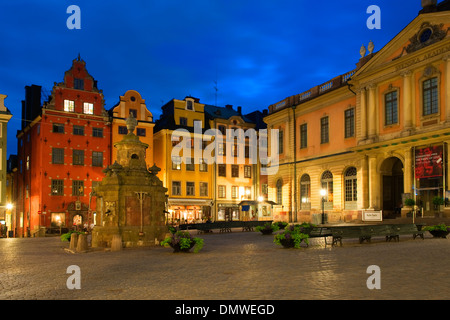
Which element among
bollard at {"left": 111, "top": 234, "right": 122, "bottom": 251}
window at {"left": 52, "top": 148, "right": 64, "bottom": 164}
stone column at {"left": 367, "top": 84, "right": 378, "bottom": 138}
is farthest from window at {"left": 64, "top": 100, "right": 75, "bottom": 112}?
bollard at {"left": 111, "top": 234, "right": 122, "bottom": 251}

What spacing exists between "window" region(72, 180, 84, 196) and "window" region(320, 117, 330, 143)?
965 inches

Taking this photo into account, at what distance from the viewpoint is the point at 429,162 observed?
3122 cm

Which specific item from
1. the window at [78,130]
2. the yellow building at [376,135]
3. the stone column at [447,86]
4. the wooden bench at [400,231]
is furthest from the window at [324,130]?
the window at [78,130]

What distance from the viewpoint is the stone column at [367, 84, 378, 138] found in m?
36.6

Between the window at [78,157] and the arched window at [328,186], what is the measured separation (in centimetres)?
2456

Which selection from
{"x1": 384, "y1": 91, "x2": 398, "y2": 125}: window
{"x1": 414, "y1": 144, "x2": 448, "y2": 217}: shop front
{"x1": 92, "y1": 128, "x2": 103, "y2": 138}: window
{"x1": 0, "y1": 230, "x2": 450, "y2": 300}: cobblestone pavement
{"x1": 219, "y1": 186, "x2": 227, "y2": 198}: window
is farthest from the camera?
{"x1": 219, "y1": 186, "x2": 227, "y2": 198}: window

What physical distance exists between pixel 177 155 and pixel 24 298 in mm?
45615

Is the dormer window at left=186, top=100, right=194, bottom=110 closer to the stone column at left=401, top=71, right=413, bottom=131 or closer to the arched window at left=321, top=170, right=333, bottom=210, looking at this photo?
the arched window at left=321, top=170, right=333, bottom=210

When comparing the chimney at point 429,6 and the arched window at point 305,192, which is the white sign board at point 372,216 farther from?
the chimney at point 429,6

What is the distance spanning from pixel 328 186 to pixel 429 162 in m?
11.9

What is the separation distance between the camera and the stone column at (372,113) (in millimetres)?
36562

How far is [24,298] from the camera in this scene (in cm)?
903

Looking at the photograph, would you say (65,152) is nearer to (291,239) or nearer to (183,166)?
(183,166)

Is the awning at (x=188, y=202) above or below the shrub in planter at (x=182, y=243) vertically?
above
